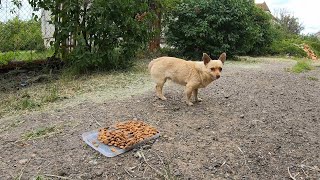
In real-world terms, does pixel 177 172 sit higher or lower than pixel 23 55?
lower

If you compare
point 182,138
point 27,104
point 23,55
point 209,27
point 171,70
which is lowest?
point 27,104

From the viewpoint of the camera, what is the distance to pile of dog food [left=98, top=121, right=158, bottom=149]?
2.84 metres

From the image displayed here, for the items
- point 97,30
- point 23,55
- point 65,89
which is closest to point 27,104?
point 65,89

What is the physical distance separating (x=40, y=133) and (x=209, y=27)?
567cm

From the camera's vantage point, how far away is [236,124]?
3338 mm

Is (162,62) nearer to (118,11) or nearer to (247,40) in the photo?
(118,11)

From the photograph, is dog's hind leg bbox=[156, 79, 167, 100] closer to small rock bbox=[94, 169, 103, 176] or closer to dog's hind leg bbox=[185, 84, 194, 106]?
dog's hind leg bbox=[185, 84, 194, 106]

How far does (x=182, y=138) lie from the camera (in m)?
3.01

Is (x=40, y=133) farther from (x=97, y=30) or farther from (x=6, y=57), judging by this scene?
(x=6, y=57)

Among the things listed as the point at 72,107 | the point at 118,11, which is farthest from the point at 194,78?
the point at 118,11

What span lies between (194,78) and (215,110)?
417 millimetres

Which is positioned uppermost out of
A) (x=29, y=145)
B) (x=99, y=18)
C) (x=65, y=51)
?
(x=99, y=18)

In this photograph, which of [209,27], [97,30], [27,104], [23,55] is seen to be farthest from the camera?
[209,27]

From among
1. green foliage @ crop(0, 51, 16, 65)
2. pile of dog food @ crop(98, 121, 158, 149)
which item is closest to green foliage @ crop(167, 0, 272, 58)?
green foliage @ crop(0, 51, 16, 65)
